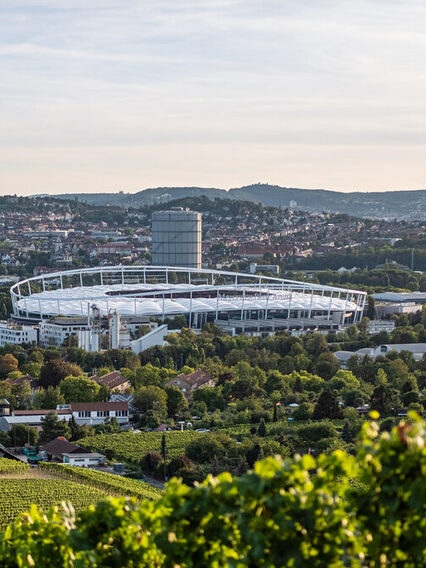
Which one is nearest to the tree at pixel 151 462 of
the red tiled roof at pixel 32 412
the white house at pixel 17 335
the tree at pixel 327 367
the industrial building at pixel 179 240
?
the red tiled roof at pixel 32 412

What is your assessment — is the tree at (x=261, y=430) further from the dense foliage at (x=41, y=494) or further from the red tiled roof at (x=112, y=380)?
the red tiled roof at (x=112, y=380)

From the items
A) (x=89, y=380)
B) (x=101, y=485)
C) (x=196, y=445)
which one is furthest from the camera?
(x=89, y=380)

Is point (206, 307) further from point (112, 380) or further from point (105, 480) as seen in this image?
point (105, 480)

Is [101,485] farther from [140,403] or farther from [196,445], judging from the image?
[140,403]

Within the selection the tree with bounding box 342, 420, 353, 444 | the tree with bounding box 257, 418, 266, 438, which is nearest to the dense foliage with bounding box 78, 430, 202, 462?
the tree with bounding box 257, 418, 266, 438

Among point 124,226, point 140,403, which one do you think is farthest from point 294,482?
point 124,226

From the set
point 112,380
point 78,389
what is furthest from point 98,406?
point 112,380
